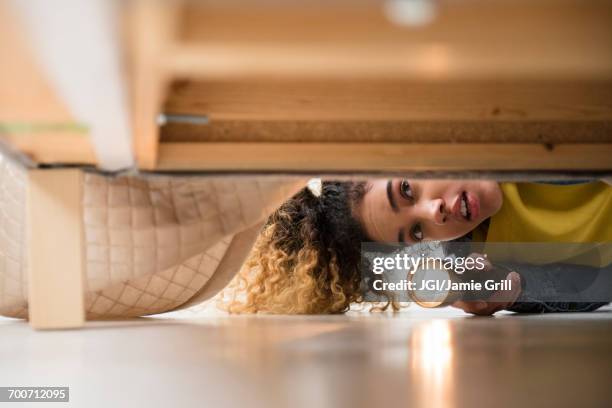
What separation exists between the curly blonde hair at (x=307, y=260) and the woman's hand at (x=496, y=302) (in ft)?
0.69

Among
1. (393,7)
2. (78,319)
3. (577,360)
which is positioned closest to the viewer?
(393,7)

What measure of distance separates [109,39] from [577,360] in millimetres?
449

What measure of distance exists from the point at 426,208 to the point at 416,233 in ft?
0.26

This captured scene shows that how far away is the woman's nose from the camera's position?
1.51 metres

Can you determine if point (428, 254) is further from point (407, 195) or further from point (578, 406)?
point (578, 406)

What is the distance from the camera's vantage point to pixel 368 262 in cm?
168

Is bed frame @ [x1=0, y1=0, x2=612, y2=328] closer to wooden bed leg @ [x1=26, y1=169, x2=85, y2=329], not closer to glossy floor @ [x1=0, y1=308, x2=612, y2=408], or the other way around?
wooden bed leg @ [x1=26, y1=169, x2=85, y2=329]

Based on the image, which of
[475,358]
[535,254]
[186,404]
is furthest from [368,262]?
[186,404]

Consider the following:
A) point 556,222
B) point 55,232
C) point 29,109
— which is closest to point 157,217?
point 55,232

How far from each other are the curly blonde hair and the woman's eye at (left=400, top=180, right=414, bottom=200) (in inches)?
5.0

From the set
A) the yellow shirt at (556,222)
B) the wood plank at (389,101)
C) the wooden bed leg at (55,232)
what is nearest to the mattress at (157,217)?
the wooden bed leg at (55,232)

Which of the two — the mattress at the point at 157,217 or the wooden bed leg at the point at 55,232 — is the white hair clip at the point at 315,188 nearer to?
the mattress at the point at 157,217

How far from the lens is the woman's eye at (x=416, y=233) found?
Answer: 5.13 ft

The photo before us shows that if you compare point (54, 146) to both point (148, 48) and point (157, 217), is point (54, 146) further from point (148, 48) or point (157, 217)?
point (148, 48)
